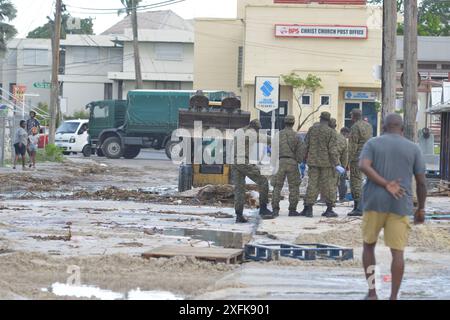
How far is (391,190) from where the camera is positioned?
9.89 m

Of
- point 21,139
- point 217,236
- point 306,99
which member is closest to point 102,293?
point 217,236

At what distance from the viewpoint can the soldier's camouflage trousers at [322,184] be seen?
63.6 feet

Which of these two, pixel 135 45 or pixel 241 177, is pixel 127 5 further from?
pixel 241 177

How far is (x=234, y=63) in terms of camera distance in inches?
2426

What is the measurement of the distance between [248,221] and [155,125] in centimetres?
2918

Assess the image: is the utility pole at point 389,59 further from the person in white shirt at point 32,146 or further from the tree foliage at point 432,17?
the tree foliage at point 432,17

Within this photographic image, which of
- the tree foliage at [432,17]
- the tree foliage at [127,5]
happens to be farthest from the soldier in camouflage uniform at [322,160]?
the tree foliage at [432,17]

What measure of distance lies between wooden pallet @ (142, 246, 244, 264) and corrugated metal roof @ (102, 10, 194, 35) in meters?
72.6

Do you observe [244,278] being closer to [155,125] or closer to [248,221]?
[248,221]

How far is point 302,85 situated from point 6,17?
23150 millimetres

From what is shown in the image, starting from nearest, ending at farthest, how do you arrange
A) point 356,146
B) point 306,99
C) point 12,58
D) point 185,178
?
1. point 356,146
2. point 185,178
3. point 306,99
4. point 12,58

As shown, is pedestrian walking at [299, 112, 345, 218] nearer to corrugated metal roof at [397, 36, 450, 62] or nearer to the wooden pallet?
the wooden pallet

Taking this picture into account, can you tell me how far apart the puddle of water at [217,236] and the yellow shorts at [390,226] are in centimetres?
487

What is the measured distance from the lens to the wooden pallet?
12.9 metres
